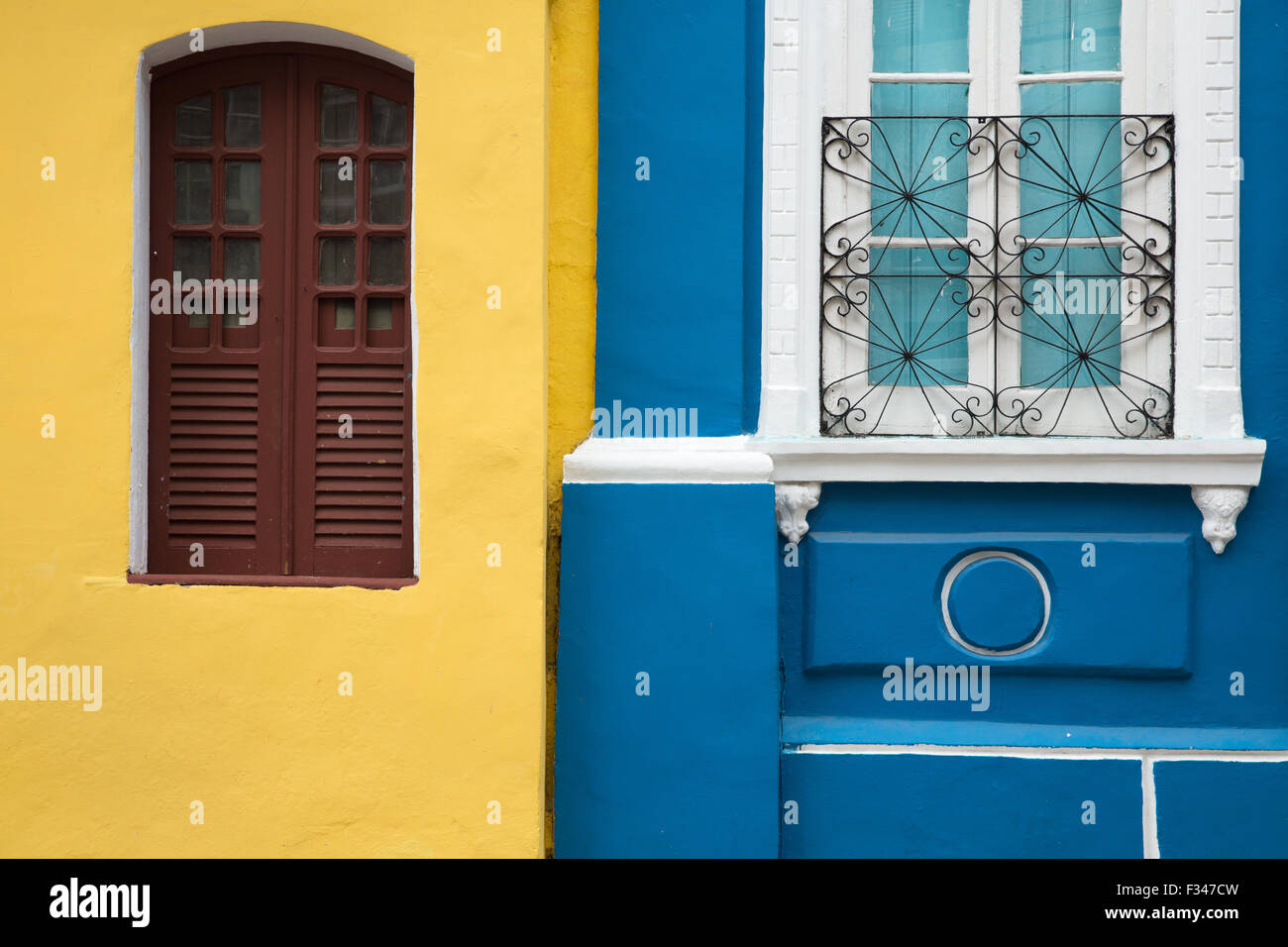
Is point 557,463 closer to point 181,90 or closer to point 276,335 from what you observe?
point 276,335

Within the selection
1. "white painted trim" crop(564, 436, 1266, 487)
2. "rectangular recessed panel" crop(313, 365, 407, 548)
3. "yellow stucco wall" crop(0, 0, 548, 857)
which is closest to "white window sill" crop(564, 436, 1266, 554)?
"white painted trim" crop(564, 436, 1266, 487)

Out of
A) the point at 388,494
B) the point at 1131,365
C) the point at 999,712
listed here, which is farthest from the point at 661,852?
the point at 1131,365

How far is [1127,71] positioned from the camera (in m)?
4.30

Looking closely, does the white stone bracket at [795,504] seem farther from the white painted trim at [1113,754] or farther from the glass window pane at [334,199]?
the glass window pane at [334,199]

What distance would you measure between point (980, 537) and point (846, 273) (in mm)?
1262

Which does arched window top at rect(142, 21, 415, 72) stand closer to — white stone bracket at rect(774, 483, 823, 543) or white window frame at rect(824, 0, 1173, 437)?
white window frame at rect(824, 0, 1173, 437)

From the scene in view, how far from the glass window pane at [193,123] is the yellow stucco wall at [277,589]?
0.26m

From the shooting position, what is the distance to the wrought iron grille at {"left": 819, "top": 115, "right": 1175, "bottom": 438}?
4.27 meters

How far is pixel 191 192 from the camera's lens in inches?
160

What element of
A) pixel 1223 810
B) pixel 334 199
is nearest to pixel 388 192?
pixel 334 199

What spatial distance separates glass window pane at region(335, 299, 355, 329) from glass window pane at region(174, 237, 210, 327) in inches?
20.2

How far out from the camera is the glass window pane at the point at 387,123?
13.3 feet

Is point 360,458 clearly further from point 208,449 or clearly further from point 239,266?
point 239,266

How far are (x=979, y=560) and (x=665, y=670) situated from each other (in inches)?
56.2
